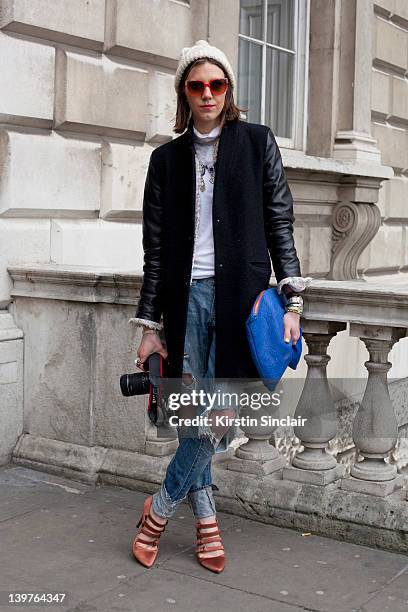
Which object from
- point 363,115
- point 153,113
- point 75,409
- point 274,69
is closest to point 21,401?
point 75,409

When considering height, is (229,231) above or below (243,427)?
above

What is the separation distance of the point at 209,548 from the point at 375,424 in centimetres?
93

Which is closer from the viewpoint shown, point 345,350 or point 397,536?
point 397,536

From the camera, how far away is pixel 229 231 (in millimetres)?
3820

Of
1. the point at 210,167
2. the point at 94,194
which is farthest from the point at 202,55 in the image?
the point at 94,194

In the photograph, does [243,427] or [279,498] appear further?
[243,427]

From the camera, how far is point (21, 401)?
560 cm

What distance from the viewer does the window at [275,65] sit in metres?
8.65

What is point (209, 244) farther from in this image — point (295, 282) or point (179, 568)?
point (179, 568)

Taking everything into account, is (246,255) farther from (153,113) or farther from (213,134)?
(153,113)

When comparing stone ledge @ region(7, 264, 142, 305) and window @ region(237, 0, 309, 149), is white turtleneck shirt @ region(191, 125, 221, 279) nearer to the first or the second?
stone ledge @ region(7, 264, 142, 305)

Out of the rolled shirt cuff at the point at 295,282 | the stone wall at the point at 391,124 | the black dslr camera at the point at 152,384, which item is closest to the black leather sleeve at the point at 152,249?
the black dslr camera at the point at 152,384

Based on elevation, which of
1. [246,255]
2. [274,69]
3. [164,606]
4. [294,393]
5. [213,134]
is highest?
[274,69]

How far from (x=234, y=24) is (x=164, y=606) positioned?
16.7 ft
